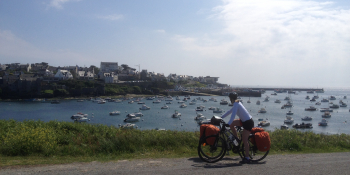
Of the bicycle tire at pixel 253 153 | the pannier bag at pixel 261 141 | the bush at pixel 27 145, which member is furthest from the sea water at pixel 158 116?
the pannier bag at pixel 261 141

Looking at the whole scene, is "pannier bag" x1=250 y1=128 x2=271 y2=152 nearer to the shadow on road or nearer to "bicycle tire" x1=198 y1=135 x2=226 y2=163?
the shadow on road

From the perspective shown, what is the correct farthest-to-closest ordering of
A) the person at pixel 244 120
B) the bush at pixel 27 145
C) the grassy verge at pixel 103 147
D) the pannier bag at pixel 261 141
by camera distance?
the bush at pixel 27 145
the grassy verge at pixel 103 147
the pannier bag at pixel 261 141
the person at pixel 244 120

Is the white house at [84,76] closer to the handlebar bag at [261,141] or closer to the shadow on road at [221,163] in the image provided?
the shadow on road at [221,163]

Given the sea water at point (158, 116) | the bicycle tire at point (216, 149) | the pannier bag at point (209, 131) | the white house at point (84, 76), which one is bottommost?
the sea water at point (158, 116)

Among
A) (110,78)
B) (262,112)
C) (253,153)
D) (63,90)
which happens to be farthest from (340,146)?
(110,78)

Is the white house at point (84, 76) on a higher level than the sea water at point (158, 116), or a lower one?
higher

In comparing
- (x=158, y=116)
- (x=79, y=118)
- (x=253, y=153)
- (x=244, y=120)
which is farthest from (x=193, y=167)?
(x=158, y=116)

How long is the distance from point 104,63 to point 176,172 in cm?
15235

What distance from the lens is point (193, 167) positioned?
4.92 meters

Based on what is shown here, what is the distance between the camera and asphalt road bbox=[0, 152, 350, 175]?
15.1ft

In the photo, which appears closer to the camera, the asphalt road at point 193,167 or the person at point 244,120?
the asphalt road at point 193,167

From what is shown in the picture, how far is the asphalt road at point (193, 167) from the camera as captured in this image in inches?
181

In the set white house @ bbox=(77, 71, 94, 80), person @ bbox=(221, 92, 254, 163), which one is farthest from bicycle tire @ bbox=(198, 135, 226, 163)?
white house @ bbox=(77, 71, 94, 80)

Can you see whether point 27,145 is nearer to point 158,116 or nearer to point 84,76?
point 158,116
